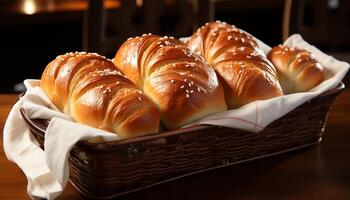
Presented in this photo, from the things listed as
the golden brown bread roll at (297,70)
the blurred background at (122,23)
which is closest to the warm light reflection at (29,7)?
the blurred background at (122,23)


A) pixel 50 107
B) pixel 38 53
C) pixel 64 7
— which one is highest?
pixel 50 107

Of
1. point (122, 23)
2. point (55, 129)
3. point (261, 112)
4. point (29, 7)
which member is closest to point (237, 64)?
point (261, 112)

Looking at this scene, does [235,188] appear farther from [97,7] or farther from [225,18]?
[225,18]

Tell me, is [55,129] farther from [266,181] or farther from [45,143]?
[266,181]

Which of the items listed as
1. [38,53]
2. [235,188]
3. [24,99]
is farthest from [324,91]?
[38,53]

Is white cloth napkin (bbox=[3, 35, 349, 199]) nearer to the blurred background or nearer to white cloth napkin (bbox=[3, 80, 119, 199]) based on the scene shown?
white cloth napkin (bbox=[3, 80, 119, 199])

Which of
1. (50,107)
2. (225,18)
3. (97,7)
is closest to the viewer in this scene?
(50,107)
